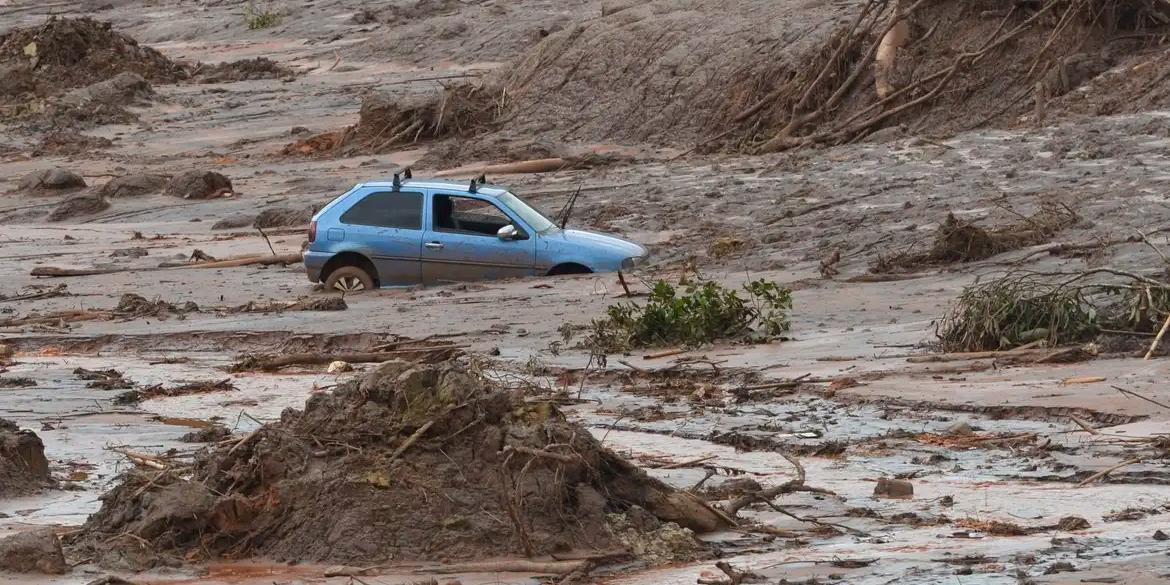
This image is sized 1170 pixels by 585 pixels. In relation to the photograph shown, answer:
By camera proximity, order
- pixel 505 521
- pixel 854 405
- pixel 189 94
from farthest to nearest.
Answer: pixel 189 94, pixel 854 405, pixel 505 521

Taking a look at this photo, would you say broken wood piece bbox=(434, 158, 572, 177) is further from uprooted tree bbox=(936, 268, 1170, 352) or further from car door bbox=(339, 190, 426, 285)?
uprooted tree bbox=(936, 268, 1170, 352)

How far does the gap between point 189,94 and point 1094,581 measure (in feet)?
118

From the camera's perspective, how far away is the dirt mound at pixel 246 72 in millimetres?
42281

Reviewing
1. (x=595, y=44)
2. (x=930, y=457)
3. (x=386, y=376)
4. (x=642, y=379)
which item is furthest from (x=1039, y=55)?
(x=386, y=376)

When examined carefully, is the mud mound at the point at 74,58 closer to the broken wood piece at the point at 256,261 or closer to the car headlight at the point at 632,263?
the broken wood piece at the point at 256,261

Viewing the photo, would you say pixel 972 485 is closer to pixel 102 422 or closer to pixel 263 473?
pixel 263 473

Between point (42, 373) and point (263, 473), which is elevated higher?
point (263, 473)

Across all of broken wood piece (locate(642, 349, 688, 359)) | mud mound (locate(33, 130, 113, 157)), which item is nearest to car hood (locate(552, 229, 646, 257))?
broken wood piece (locate(642, 349, 688, 359))

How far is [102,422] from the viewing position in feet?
40.9

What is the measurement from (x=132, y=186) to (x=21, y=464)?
20.7 meters

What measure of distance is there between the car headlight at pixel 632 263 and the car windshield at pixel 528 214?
2.74ft

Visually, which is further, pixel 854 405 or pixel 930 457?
pixel 854 405

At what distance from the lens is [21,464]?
33.1 ft

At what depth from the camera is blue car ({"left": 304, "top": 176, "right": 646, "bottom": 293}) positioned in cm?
1938
